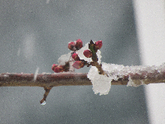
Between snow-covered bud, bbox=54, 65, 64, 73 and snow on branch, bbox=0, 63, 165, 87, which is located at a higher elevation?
snow-covered bud, bbox=54, 65, 64, 73

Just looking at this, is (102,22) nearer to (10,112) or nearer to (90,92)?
Result: (90,92)

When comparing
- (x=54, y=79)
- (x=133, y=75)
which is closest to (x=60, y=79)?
(x=54, y=79)

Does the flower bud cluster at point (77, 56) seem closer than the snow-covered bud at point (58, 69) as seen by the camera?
Yes

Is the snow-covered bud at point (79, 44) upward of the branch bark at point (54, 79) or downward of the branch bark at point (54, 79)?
upward

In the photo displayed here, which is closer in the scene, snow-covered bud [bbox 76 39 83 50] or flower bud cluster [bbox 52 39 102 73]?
flower bud cluster [bbox 52 39 102 73]

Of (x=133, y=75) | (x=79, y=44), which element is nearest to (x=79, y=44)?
(x=79, y=44)

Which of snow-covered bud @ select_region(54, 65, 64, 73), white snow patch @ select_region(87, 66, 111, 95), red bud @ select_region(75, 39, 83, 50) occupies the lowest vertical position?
white snow patch @ select_region(87, 66, 111, 95)

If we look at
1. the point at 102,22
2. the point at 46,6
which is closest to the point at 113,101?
the point at 102,22

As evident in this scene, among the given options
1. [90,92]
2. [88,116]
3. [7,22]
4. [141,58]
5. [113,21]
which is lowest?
[88,116]

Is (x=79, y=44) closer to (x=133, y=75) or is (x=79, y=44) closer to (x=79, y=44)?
(x=79, y=44)

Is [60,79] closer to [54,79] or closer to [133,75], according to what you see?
[54,79]

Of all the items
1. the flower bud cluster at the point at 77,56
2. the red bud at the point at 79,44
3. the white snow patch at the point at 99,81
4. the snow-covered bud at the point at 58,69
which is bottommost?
the white snow patch at the point at 99,81
